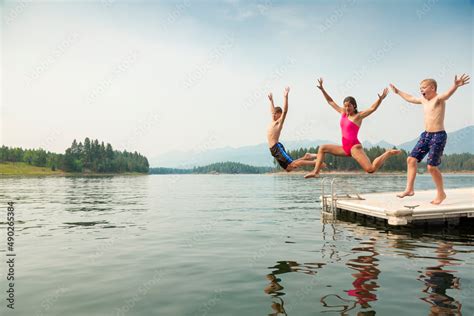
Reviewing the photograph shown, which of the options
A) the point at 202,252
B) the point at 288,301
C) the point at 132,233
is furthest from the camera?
the point at 132,233

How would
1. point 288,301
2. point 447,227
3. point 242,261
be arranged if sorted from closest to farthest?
point 288,301 < point 242,261 < point 447,227

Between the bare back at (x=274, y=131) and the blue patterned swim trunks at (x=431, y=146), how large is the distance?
514cm

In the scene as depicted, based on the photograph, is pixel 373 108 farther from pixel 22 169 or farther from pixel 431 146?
pixel 22 169

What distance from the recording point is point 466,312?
778 cm

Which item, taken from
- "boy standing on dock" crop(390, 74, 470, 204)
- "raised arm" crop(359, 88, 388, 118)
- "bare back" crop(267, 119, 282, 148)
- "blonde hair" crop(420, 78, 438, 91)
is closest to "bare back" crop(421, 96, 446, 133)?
"boy standing on dock" crop(390, 74, 470, 204)

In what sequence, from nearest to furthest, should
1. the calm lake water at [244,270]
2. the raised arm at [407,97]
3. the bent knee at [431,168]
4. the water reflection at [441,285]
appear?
the water reflection at [441,285]
the calm lake water at [244,270]
the raised arm at [407,97]
the bent knee at [431,168]

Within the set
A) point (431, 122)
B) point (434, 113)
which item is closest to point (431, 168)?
point (431, 122)

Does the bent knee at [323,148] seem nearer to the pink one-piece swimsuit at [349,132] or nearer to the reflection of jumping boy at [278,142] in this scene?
the pink one-piece swimsuit at [349,132]

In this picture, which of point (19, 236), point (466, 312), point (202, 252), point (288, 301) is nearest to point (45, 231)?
point (19, 236)

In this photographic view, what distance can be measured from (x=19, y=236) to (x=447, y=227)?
19440mm

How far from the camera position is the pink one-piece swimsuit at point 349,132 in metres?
7.58

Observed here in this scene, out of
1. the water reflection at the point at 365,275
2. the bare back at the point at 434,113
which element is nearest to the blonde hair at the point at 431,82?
the bare back at the point at 434,113

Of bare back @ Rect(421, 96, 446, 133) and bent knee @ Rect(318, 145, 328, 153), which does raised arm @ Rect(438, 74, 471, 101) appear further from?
bent knee @ Rect(318, 145, 328, 153)

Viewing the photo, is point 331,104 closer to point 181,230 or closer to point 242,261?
point 242,261
